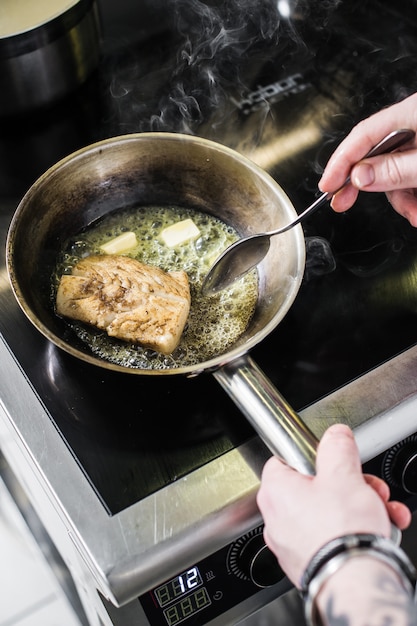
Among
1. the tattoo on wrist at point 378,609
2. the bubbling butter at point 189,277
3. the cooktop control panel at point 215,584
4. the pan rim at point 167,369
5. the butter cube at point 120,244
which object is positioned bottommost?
the cooktop control panel at point 215,584

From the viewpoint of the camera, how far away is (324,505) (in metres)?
0.68

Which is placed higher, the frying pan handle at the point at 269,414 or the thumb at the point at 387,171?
the thumb at the point at 387,171

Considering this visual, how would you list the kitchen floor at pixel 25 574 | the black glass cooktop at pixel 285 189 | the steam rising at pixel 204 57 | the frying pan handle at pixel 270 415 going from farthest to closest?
the kitchen floor at pixel 25 574
the steam rising at pixel 204 57
the black glass cooktop at pixel 285 189
the frying pan handle at pixel 270 415

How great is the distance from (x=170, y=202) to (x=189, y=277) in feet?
0.49

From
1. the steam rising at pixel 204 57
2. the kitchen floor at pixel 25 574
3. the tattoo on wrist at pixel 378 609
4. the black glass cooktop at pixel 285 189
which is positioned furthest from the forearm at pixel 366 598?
the kitchen floor at pixel 25 574

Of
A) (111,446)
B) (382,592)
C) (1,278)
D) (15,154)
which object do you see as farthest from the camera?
(15,154)

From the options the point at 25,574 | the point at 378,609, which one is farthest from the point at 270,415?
the point at 25,574

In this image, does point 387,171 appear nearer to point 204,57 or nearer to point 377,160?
point 377,160

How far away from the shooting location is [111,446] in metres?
0.84

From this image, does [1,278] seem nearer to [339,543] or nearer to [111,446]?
[111,446]

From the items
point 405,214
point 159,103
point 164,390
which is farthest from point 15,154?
point 405,214

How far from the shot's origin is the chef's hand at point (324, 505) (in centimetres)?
67

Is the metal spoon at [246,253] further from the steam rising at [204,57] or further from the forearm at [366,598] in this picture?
the forearm at [366,598]

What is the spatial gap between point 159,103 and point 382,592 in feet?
2.94
